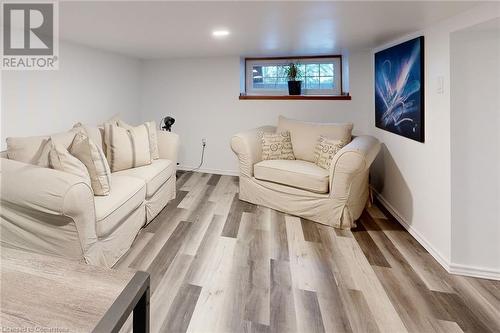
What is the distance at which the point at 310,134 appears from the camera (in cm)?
362

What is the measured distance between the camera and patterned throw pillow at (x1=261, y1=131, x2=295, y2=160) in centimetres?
356

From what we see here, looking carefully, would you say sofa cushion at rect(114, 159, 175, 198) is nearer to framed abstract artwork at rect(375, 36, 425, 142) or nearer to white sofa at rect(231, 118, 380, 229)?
white sofa at rect(231, 118, 380, 229)

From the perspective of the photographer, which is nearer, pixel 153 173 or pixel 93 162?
pixel 93 162

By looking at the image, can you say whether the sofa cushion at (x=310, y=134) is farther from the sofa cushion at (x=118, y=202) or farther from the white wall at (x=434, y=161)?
the sofa cushion at (x=118, y=202)

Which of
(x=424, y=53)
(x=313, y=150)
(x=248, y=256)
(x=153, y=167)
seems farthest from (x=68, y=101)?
(x=424, y=53)

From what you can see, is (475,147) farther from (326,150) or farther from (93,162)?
(93,162)

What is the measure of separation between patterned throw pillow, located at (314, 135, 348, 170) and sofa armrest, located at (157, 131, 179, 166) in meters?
1.68

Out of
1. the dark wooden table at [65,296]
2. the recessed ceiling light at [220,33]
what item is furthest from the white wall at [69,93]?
the dark wooden table at [65,296]

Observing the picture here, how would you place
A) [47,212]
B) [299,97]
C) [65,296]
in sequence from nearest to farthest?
[65,296] → [47,212] → [299,97]

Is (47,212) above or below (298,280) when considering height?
above

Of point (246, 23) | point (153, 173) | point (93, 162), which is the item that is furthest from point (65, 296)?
point (153, 173)

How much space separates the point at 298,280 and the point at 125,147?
2.10 m

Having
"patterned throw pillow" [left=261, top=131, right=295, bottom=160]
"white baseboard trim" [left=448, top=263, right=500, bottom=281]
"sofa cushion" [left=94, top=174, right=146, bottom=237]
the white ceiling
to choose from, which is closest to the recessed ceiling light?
the white ceiling

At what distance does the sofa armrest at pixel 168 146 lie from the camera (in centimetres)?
360
